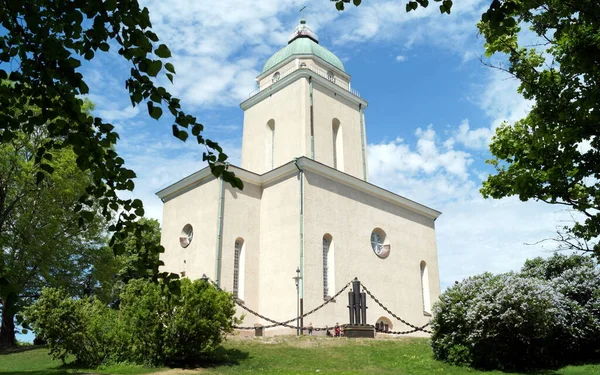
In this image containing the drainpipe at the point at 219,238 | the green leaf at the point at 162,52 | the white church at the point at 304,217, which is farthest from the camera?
the white church at the point at 304,217

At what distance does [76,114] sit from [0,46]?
3.35ft

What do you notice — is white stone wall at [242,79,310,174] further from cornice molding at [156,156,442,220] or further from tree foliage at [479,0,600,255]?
tree foliage at [479,0,600,255]

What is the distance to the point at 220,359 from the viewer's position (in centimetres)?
1388

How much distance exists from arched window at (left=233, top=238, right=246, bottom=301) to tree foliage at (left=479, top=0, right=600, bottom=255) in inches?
509

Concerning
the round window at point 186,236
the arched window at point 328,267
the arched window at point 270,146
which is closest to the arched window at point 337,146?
the arched window at point 270,146

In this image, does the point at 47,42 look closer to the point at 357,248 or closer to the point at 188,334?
the point at 188,334

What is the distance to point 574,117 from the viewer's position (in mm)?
8461

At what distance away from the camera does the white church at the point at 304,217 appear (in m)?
22.7

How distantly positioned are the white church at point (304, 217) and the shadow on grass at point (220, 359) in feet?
22.4

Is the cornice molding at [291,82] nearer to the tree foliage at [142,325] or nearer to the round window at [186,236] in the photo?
the round window at [186,236]

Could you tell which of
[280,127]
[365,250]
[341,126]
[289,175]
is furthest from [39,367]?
[341,126]

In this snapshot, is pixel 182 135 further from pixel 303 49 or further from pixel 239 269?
pixel 303 49

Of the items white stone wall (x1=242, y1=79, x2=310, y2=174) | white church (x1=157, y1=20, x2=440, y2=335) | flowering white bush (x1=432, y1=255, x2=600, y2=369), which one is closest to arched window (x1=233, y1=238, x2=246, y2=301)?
white church (x1=157, y1=20, x2=440, y2=335)

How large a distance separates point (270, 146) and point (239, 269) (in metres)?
7.89
